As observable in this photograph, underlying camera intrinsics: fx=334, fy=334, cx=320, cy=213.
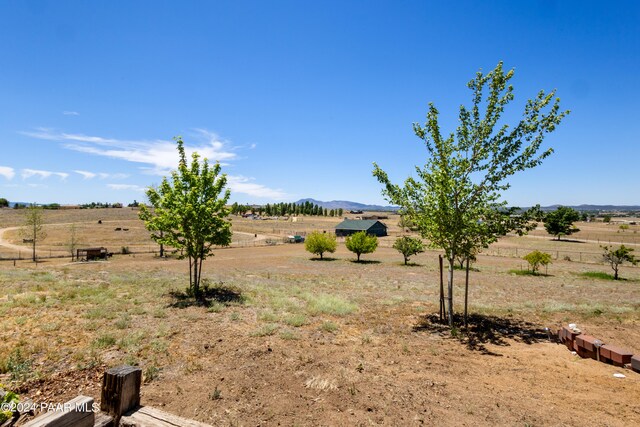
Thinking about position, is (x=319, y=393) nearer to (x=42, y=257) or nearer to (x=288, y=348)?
(x=288, y=348)

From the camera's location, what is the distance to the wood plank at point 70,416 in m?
3.24

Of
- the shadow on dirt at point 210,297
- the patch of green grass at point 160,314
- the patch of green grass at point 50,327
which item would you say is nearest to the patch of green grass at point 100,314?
the patch of green grass at point 50,327

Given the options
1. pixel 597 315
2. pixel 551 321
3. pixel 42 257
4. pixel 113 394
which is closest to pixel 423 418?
pixel 113 394

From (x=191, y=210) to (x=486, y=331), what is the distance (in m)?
14.1

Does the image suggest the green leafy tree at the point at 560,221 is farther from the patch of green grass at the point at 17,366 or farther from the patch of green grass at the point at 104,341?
the patch of green grass at the point at 17,366

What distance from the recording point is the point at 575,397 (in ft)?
24.3

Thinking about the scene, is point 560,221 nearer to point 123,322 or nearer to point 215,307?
point 215,307

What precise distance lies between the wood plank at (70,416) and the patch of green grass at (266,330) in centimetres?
752

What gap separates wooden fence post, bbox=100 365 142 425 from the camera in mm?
4281

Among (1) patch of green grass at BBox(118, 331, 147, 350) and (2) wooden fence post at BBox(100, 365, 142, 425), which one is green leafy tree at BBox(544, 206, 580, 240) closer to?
(1) patch of green grass at BBox(118, 331, 147, 350)

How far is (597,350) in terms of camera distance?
9695mm

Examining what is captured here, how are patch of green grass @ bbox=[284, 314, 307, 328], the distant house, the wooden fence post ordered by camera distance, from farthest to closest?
1. the distant house
2. patch of green grass @ bbox=[284, 314, 307, 328]
3. the wooden fence post

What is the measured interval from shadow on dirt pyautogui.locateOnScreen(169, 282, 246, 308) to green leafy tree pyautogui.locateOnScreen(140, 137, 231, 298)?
19.8 inches

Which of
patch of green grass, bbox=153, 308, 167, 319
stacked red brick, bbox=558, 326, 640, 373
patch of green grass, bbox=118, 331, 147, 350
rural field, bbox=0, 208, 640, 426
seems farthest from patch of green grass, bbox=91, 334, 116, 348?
stacked red brick, bbox=558, 326, 640, 373
